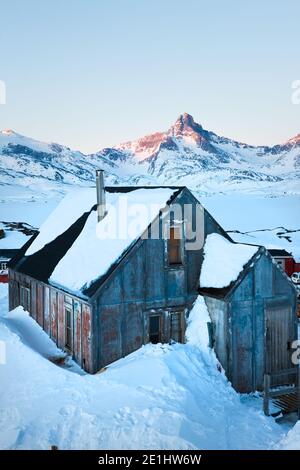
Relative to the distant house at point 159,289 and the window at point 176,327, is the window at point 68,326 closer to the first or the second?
the distant house at point 159,289

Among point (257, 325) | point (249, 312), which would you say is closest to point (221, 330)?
point (249, 312)

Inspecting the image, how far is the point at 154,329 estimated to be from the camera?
16.5 metres

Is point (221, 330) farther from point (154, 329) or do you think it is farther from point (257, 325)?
point (154, 329)

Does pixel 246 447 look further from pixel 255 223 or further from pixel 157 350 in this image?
pixel 255 223

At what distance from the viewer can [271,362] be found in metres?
16.5

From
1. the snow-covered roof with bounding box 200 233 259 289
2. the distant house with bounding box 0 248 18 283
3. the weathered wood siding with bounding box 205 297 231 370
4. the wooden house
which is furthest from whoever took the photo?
the distant house with bounding box 0 248 18 283

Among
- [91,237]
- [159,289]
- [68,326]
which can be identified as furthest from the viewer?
[91,237]

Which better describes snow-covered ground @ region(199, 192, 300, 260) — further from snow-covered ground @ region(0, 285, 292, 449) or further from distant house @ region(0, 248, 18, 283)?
snow-covered ground @ region(0, 285, 292, 449)

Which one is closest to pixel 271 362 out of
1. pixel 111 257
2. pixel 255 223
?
pixel 111 257

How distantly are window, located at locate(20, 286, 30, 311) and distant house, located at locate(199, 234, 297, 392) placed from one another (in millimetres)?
8759

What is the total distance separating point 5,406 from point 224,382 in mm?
7041

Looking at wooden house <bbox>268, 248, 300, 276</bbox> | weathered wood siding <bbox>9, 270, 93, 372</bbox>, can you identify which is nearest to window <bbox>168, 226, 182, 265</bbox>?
weathered wood siding <bbox>9, 270, 93, 372</bbox>

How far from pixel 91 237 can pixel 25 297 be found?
5749 millimetres

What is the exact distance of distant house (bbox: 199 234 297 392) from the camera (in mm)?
15586
